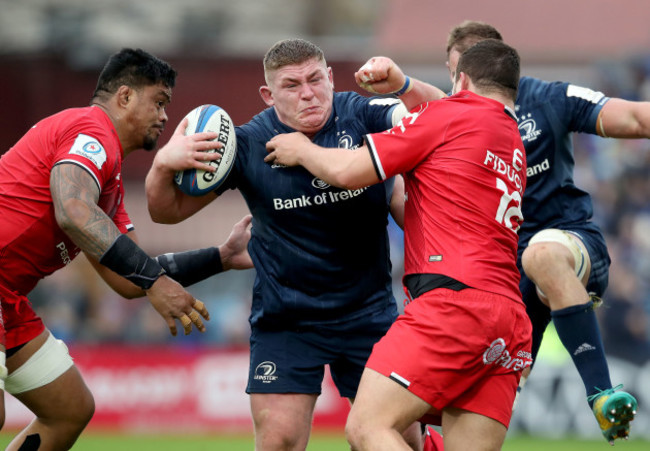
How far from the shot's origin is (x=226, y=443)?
39.0 feet

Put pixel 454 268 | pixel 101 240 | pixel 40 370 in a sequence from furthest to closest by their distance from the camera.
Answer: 1. pixel 40 370
2. pixel 101 240
3. pixel 454 268

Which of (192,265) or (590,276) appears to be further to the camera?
(192,265)

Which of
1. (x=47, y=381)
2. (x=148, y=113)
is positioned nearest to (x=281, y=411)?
(x=47, y=381)

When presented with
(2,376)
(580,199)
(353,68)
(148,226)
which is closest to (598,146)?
(353,68)

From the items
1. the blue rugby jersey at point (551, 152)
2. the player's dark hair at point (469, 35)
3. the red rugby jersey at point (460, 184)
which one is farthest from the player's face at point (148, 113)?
the blue rugby jersey at point (551, 152)

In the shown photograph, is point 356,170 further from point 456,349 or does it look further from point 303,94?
point 456,349

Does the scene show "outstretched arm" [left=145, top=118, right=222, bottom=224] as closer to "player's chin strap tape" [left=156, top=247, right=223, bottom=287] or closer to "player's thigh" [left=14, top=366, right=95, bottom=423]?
"player's chin strap tape" [left=156, top=247, right=223, bottom=287]

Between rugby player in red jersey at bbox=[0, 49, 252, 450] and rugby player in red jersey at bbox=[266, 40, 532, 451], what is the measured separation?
3.83ft

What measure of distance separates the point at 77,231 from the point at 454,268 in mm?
2040

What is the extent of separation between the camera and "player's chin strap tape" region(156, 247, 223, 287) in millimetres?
6172

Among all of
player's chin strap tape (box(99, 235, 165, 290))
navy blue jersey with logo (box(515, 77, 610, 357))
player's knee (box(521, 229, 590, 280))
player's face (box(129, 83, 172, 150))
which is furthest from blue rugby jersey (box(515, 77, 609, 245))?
player's chin strap tape (box(99, 235, 165, 290))

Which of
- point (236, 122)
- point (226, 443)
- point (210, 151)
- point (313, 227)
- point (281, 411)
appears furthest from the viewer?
point (236, 122)

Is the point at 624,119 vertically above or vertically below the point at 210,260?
above

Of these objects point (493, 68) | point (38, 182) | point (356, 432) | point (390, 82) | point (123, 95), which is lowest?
point (356, 432)
